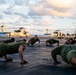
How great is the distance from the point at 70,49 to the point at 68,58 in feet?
2.42

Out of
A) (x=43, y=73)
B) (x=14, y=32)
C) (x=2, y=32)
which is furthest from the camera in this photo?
(x=2, y=32)

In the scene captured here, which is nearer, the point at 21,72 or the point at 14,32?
the point at 21,72

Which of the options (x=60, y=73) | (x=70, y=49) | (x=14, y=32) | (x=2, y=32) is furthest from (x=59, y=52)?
(x=2, y=32)

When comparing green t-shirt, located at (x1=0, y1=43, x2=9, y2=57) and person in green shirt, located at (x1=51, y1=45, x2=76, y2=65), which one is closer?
Result: person in green shirt, located at (x1=51, y1=45, x2=76, y2=65)

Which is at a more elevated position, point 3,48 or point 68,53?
point 3,48

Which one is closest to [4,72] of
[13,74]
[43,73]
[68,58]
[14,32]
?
[13,74]

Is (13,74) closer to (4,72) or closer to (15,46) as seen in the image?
(4,72)

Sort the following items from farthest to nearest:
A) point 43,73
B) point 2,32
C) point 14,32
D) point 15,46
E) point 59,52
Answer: point 2,32
point 14,32
point 15,46
point 59,52
point 43,73

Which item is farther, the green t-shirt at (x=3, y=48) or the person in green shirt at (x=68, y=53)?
the green t-shirt at (x=3, y=48)

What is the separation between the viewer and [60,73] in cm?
→ 1123

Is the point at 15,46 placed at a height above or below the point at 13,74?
above

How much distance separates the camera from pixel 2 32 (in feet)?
611

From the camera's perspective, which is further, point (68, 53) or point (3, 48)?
point (3, 48)

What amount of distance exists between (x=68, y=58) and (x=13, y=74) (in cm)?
235
